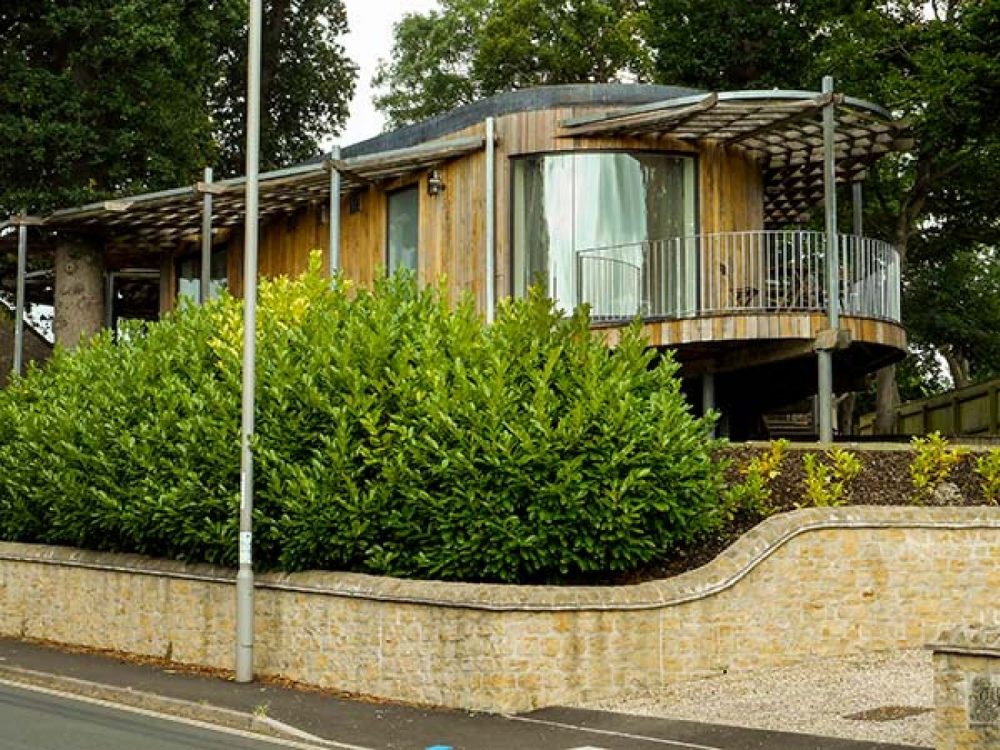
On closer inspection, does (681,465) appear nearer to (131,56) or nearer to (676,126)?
(676,126)

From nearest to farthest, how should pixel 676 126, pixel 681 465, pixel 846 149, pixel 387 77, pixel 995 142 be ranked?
pixel 681 465 → pixel 676 126 → pixel 846 149 → pixel 995 142 → pixel 387 77

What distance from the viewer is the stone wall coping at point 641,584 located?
44.4ft

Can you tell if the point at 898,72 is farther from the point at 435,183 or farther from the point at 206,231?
the point at 206,231

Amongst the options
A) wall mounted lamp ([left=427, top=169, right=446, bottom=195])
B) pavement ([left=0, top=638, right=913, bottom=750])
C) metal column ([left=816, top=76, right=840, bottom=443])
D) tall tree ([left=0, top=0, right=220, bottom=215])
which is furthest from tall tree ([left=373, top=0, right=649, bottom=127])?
A: pavement ([left=0, top=638, right=913, bottom=750])

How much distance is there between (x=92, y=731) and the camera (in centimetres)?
1259

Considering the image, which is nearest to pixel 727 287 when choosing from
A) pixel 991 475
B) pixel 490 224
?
pixel 490 224

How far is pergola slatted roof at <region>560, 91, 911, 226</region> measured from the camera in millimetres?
20891

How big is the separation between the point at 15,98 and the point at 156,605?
1702 cm

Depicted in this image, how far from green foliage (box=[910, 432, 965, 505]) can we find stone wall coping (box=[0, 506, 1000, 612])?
154 cm

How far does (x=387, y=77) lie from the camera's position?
57781mm

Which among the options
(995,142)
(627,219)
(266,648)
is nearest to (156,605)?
Answer: (266,648)

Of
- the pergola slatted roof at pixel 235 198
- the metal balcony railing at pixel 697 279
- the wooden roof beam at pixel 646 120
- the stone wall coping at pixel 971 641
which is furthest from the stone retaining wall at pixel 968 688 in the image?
the pergola slatted roof at pixel 235 198

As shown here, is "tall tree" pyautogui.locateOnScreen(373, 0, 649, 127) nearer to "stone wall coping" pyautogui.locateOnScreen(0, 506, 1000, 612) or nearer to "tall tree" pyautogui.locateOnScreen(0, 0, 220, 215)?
"tall tree" pyautogui.locateOnScreen(0, 0, 220, 215)

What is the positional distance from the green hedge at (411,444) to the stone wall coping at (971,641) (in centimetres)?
441
